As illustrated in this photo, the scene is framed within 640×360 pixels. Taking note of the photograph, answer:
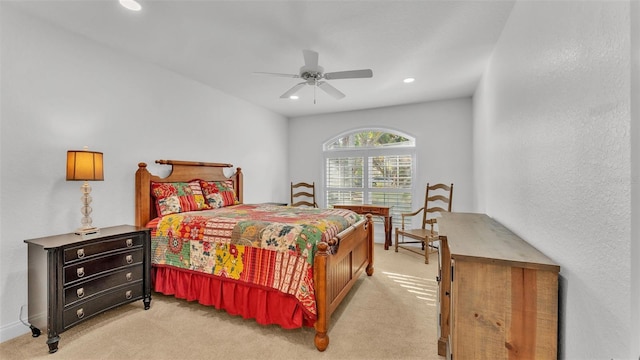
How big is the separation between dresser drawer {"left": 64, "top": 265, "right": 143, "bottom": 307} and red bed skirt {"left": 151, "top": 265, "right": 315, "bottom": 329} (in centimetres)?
29

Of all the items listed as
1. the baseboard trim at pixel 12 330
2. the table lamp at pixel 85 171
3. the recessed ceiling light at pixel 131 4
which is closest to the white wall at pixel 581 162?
the recessed ceiling light at pixel 131 4

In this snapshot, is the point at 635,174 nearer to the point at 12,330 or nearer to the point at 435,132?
the point at 12,330

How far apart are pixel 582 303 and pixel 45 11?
3.83m

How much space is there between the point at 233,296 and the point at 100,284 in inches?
41.7

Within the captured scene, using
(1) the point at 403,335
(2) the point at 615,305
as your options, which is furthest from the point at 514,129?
(1) the point at 403,335

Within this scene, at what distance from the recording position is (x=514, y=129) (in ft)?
6.75

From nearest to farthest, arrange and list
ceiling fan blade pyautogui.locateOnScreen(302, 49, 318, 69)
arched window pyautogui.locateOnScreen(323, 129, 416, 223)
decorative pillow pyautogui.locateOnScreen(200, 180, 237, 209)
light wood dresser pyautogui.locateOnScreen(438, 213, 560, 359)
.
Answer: light wood dresser pyautogui.locateOnScreen(438, 213, 560, 359)
ceiling fan blade pyautogui.locateOnScreen(302, 49, 318, 69)
decorative pillow pyautogui.locateOnScreen(200, 180, 237, 209)
arched window pyautogui.locateOnScreen(323, 129, 416, 223)

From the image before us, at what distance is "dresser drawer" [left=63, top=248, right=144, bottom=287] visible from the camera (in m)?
2.05

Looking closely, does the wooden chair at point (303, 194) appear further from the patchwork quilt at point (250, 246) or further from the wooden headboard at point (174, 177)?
the patchwork quilt at point (250, 246)

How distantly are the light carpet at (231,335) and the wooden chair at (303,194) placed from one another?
9.25 feet

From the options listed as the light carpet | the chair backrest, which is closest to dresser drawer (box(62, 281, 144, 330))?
the light carpet

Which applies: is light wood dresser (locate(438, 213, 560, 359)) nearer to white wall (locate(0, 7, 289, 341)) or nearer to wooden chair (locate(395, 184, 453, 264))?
wooden chair (locate(395, 184, 453, 264))

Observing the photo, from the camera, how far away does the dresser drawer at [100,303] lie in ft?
6.67

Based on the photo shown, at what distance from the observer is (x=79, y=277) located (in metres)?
2.10
